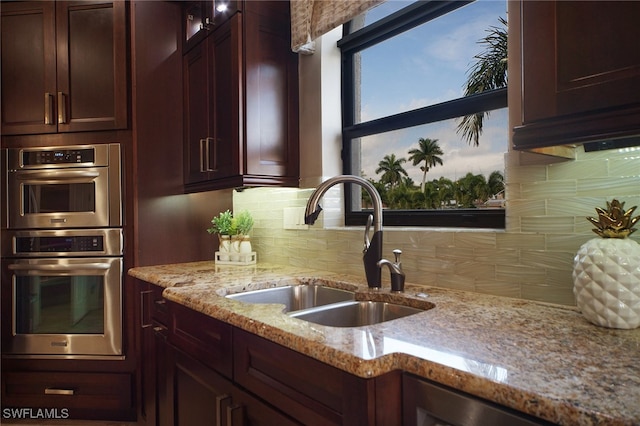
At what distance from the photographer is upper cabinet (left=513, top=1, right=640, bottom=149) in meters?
0.70

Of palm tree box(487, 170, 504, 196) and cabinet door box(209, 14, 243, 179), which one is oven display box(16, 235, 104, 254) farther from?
palm tree box(487, 170, 504, 196)

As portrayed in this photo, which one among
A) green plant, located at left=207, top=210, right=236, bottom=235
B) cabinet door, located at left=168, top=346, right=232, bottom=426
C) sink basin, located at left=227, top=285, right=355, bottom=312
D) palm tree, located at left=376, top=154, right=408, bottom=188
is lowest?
cabinet door, located at left=168, top=346, right=232, bottom=426

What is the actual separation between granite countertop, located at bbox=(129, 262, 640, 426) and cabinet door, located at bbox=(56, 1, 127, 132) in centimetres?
160

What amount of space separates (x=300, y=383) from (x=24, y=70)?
8.34 ft

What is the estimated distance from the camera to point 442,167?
1657 mm

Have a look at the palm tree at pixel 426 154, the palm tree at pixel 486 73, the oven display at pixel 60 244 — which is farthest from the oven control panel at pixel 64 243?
the palm tree at pixel 486 73

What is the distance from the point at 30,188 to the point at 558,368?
2686 millimetres

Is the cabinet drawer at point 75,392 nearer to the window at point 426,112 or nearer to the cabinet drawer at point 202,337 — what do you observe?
the cabinet drawer at point 202,337

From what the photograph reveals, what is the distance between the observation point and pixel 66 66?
234 centimetres

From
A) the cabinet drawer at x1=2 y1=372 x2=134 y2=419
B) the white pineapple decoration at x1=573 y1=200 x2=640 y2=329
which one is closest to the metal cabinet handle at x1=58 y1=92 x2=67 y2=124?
the cabinet drawer at x1=2 y1=372 x2=134 y2=419

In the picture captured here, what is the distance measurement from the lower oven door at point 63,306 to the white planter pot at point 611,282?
7.24ft

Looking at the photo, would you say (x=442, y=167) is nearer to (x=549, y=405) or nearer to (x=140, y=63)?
(x=549, y=405)

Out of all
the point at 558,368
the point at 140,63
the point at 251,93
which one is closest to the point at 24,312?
the point at 140,63

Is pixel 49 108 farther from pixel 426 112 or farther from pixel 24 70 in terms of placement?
pixel 426 112
